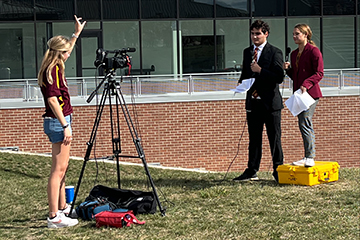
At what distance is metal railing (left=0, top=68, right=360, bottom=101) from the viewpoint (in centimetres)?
1520

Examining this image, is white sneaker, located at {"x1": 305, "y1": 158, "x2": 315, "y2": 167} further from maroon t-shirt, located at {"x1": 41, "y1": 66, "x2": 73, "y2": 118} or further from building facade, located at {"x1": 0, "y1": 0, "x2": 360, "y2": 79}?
building facade, located at {"x1": 0, "y1": 0, "x2": 360, "y2": 79}

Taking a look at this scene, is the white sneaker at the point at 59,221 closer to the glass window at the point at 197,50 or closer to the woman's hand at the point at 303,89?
the woman's hand at the point at 303,89

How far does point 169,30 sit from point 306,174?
12.2 m

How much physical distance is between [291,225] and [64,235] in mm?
2155

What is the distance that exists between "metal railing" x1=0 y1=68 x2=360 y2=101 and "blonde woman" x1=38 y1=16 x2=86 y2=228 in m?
9.46

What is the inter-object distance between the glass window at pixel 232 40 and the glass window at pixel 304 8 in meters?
1.52

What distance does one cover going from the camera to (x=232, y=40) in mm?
19188

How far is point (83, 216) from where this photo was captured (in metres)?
6.10

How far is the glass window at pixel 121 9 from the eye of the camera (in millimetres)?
18109

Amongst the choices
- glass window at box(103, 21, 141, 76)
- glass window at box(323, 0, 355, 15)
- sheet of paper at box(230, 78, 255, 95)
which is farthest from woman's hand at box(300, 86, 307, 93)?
glass window at box(323, 0, 355, 15)

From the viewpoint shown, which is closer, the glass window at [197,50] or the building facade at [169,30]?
the building facade at [169,30]

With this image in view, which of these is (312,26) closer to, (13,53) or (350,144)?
(350,144)

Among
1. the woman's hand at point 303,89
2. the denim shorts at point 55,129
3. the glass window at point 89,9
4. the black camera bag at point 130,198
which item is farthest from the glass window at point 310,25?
the denim shorts at point 55,129

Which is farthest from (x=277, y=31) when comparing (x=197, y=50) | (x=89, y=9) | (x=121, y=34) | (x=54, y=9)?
(x=54, y=9)
